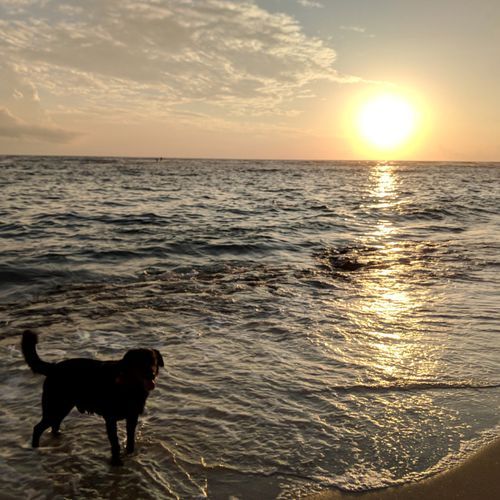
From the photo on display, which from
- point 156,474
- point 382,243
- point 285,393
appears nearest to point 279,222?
point 382,243

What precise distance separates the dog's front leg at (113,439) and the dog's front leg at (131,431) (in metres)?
0.11

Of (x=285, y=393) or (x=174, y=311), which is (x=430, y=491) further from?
(x=174, y=311)

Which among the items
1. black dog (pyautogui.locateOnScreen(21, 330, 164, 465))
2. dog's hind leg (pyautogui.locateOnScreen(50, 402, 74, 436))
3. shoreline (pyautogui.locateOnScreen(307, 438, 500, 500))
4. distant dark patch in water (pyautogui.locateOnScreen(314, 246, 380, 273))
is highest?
black dog (pyautogui.locateOnScreen(21, 330, 164, 465))

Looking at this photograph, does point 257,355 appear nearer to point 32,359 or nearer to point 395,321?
point 395,321

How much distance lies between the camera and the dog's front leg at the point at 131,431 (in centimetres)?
412

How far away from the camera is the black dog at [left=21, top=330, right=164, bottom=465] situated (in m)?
3.96

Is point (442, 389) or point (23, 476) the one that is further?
point (442, 389)

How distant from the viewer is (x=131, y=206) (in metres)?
24.1

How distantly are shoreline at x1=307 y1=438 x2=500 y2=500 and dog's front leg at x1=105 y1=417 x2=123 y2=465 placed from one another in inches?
62.9

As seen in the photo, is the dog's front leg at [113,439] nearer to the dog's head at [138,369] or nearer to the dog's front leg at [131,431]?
the dog's front leg at [131,431]

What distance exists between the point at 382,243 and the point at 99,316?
10921 mm

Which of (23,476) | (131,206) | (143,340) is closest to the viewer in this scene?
(23,476)

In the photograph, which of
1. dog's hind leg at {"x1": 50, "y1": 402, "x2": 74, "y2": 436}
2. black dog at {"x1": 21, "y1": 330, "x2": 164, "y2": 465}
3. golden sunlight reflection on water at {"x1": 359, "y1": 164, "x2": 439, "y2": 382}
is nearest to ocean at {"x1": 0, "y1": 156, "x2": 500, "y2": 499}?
golden sunlight reflection on water at {"x1": 359, "y1": 164, "x2": 439, "y2": 382}

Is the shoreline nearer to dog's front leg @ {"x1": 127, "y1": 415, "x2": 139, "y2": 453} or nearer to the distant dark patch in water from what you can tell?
dog's front leg @ {"x1": 127, "y1": 415, "x2": 139, "y2": 453}
